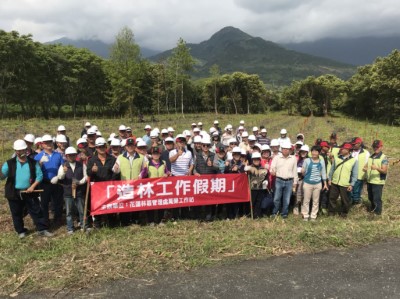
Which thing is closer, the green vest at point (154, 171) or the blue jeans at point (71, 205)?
the blue jeans at point (71, 205)

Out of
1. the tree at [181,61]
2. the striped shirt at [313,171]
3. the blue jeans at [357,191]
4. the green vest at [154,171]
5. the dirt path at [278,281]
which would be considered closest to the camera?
the dirt path at [278,281]

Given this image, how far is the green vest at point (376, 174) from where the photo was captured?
7.47 metres

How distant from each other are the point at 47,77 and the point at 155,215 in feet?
141

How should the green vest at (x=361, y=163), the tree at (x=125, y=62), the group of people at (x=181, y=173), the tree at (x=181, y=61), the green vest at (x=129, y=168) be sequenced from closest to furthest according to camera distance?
the group of people at (x=181, y=173)
the green vest at (x=129, y=168)
the green vest at (x=361, y=163)
the tree at (x=125, y=62)
the tree at (x=181, y=61)

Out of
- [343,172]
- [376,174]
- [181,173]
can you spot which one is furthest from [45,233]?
[376,174]

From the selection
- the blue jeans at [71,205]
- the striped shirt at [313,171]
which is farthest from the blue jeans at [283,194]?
the blue jeans at [71,205]

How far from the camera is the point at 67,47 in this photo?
47.1 meters

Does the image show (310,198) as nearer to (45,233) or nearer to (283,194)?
(283,194)

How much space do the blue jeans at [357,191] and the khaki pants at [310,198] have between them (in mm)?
1657

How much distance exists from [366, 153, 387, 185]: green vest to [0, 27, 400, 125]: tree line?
101ft

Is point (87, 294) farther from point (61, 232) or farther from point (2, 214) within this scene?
point (2, 214)

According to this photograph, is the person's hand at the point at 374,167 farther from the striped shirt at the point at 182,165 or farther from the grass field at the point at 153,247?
the striped shirt at the point at 182,165

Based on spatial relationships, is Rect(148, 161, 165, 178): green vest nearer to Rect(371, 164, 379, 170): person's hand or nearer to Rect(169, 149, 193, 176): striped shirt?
Rect(169, 149, 193, 176): striped shirt

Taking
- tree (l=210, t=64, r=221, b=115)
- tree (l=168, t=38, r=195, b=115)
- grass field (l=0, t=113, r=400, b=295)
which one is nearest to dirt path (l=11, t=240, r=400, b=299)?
grass field (l=0, t=113, r=400, b=295)
